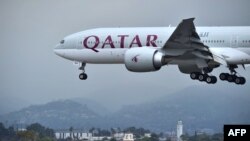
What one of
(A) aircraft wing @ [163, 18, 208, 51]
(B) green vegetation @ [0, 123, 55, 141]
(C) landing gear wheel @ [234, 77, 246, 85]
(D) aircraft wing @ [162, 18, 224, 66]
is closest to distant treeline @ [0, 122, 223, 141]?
(B) green vegetation @ [0, 123, 55, 141]

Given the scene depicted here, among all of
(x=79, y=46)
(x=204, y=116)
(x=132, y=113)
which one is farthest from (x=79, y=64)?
(x=204, y=116)

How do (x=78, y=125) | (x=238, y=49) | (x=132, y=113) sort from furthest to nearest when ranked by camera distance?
(x=132, y=113)
(x=78, y=125)
(x=238, y=49)

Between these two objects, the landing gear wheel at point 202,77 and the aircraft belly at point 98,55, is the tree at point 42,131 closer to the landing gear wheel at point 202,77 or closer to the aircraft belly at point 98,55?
the aircraft belly at point 98,55

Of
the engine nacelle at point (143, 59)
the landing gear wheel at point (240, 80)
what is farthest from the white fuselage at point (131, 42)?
the engine nacelle at point (143, 59)

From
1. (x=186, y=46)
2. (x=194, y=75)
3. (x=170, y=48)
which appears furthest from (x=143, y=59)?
(x=194, y=75)

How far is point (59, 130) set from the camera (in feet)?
218

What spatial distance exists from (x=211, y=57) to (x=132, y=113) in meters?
13.5

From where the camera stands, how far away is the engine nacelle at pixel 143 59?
63.4m

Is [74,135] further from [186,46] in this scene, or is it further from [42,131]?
[186,46]

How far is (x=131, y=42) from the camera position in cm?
6944

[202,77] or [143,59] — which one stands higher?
[143,59]

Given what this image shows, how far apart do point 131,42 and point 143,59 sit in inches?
248

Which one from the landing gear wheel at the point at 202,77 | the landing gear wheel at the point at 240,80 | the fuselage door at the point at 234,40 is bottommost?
the landing gear wheel at the point at 240,80

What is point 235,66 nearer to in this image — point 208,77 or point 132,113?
point 208,77
